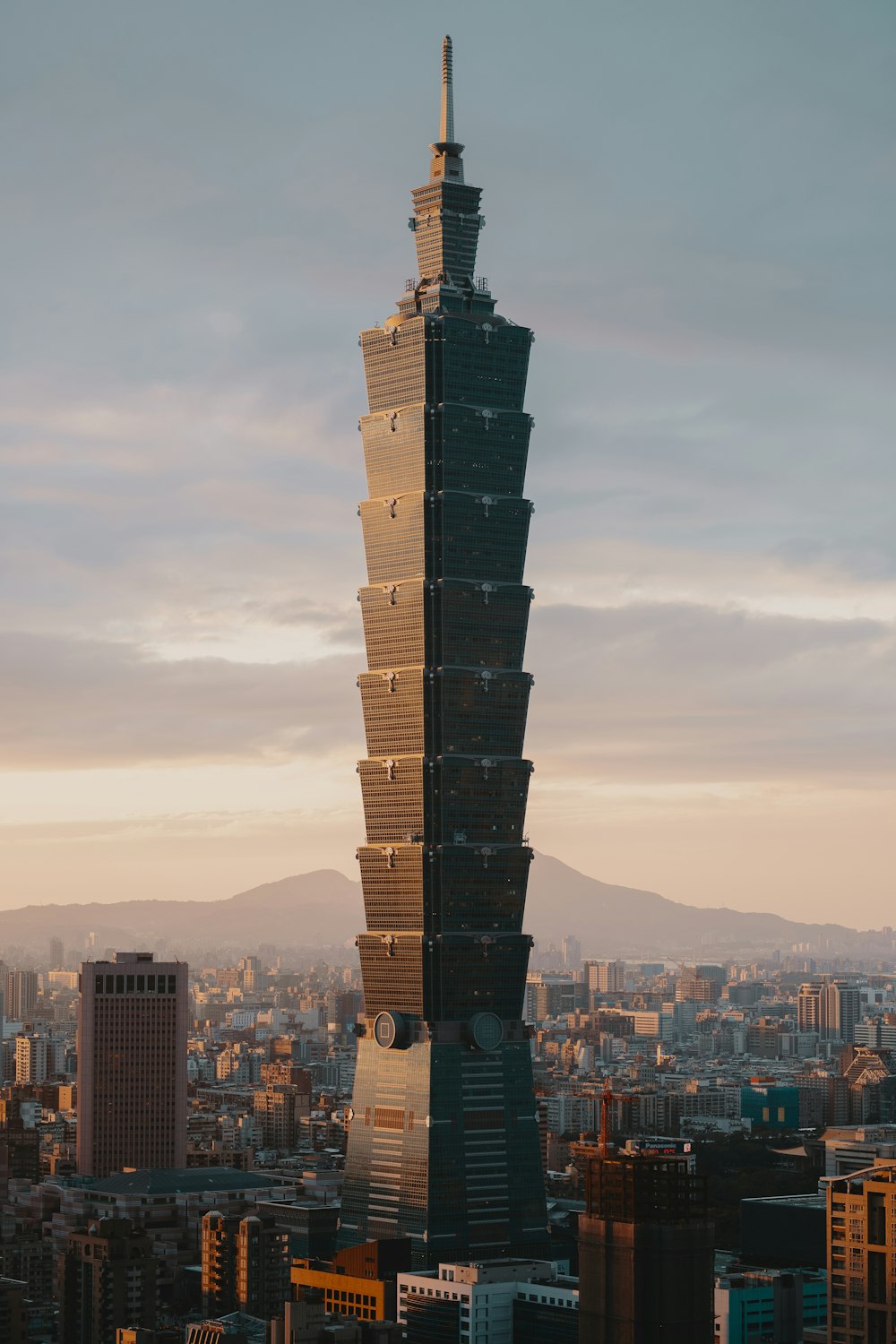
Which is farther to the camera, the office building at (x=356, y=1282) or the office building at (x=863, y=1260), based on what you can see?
the office building at (x=356, y=1282)

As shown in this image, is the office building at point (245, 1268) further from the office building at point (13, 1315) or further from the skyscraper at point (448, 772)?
the office building at point (13, 1315)

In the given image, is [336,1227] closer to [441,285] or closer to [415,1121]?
[415,1121]

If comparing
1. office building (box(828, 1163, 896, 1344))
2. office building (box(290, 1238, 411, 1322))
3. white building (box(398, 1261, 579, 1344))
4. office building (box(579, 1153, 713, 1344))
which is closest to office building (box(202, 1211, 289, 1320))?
office building (box(290, 1238, 411, 1322))

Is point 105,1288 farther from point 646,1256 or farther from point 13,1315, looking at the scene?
point 646,1256

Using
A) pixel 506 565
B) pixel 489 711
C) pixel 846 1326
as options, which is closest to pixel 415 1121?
pixel 489 711

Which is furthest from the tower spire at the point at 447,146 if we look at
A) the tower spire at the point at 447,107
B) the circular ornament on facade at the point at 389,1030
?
the circular ornament on facade at the point at 389,1030

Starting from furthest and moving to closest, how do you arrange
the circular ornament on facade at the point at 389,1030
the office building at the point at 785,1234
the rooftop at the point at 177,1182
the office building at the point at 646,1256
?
the rooftop at the point at 177,1182, the circular ornament on facade at the point at 389,1030, the office building at the point at 785,1234, the office building at the point at 646,1256

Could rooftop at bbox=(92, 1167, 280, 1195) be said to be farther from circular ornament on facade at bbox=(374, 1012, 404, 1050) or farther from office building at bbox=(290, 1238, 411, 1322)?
office building at bbox=(290, 1238, 411, 1322)

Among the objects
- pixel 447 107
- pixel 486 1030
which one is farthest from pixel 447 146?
pixel 486 1030
